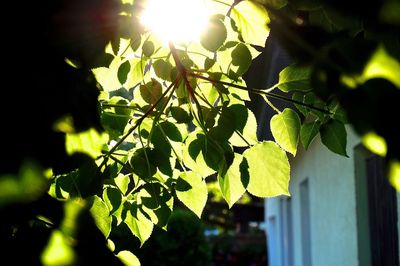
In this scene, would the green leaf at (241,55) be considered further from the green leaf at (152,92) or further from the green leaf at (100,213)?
the green leaf at (100,213)

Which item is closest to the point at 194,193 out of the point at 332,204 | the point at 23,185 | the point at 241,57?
the point at 241,57

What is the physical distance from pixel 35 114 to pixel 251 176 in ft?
2.50

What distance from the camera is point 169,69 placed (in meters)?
1.33

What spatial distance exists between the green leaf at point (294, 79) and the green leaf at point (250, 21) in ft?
0.28

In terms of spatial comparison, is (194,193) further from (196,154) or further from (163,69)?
(163,69)

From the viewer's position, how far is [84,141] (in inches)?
26.2

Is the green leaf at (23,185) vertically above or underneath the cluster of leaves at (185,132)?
underneath

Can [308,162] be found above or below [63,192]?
above

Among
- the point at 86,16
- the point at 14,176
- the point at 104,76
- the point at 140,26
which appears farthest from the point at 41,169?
the point at 104,76

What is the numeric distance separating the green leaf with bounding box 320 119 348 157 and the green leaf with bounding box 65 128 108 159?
0.65 m

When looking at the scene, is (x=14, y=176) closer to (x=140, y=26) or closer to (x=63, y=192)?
(x=140, y=26)

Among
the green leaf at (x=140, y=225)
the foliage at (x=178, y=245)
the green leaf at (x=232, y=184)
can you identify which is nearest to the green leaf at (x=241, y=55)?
the green leaf at (x=232, y=184)

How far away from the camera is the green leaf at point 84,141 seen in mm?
649

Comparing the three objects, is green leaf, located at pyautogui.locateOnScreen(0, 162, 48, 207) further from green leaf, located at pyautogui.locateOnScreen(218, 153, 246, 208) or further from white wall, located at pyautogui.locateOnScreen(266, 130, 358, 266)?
white wall, located at pyautogui.locateOnScreen(266, 130, 358, 266)
